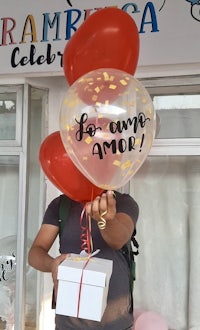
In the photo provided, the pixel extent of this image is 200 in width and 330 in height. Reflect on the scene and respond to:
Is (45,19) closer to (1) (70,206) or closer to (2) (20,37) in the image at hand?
(2) (20,37)

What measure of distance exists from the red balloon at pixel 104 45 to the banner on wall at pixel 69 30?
1.92 ft

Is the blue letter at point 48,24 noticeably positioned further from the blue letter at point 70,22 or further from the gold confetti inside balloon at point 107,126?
the gold confetti inside balloon at point 107,126

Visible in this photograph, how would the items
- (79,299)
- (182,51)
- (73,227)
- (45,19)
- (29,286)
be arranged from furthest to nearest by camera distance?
1. (29,286)
2. (45,19)
3. (182,51)
4. (73,227)
5. (79,299)

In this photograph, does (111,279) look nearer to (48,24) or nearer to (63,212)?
(63,212)

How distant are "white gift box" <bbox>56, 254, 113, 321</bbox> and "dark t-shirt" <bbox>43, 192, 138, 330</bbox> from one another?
0.14m

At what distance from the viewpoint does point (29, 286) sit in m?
2.34

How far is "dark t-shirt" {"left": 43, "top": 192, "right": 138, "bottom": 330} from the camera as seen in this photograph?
1.32m

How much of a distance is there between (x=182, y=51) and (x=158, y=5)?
0.24 metres

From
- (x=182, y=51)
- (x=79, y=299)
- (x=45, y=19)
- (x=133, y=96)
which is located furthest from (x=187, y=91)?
(x=79, y=299)

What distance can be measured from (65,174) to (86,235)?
20 centimetres

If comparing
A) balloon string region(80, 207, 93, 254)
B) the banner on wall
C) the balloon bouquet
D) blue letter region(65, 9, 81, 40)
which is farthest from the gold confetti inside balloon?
blue letter region(65, 9, 81, 40)

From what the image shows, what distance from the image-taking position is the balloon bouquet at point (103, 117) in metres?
1.18

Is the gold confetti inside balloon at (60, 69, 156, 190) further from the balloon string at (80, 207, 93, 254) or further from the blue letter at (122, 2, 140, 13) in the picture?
the blue letter at (122, 2, 140, 13)

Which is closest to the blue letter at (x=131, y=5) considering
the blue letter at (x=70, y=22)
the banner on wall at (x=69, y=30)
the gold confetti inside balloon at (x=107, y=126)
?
the banner on wall at (x=69, y=30)
